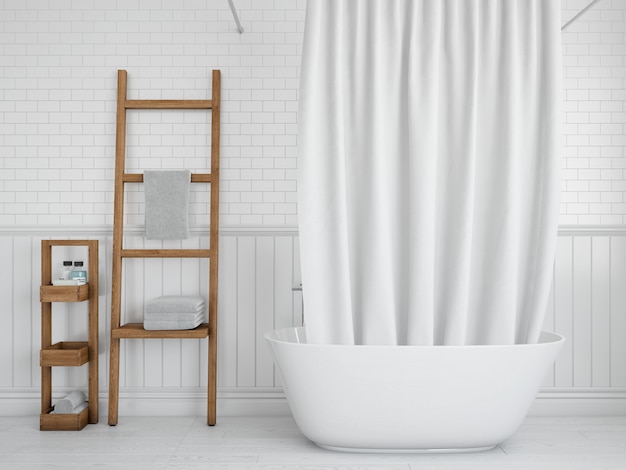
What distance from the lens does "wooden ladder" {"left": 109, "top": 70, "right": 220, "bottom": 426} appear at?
345 cm

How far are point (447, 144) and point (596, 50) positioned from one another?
1498mm

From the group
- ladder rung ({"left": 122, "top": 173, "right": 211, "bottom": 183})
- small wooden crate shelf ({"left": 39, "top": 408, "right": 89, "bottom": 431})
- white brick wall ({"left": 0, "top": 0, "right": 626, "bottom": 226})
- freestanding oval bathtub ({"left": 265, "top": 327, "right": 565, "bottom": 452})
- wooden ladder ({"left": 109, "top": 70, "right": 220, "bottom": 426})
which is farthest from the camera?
white brick wall ({"left": 0, "top": 0, "right": 626, "bottom": 226})

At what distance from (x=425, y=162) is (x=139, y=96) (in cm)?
182

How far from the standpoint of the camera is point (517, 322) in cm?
294

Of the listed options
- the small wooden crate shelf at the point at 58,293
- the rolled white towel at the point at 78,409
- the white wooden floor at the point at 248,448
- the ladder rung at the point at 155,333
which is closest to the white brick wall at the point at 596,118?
the white wooden floor at the point at 248,448

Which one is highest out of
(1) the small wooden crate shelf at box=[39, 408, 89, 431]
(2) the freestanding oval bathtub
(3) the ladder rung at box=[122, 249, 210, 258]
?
(3) the ladder rung at box=[122, 249, 210, 258]

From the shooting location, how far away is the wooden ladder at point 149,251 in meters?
3.45

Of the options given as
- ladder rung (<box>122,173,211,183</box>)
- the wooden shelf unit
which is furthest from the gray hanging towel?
the wooden shelf unit

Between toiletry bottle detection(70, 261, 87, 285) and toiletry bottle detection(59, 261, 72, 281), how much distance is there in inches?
1.6

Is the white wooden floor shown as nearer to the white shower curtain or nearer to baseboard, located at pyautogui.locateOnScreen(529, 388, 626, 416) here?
baseboard, located at pyautogui.locateOnScreen(529, 388, 626, 416)

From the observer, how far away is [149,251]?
354cm

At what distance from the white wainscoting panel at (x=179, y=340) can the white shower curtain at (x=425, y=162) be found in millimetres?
904

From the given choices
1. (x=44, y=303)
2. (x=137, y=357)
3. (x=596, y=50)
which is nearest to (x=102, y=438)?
(x=137, y=357)

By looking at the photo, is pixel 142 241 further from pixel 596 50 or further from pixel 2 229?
pixel 596 50
